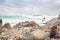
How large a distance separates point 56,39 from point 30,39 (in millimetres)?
503

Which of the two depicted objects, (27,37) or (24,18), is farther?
(24,18)

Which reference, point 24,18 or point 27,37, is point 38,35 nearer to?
point 27,37

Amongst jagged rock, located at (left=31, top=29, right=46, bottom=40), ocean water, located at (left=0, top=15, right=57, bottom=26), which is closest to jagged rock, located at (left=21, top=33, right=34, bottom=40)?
jagged rock, located at (left=31, top=29, right=46, bottom=40)

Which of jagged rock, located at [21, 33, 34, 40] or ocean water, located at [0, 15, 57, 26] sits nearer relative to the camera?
jagged rock, located at [21, 33, 34, 40]

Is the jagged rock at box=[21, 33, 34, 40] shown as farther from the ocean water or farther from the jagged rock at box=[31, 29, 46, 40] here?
the ocean water

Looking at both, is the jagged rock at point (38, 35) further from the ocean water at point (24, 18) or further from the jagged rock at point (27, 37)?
the ocean water at point (24, 18)

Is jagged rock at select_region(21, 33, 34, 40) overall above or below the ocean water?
below

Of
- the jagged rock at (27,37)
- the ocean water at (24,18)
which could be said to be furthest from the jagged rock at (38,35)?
the ocean water at (24,18)

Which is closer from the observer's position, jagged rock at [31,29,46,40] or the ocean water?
jagged rock at [31,29,46,40]

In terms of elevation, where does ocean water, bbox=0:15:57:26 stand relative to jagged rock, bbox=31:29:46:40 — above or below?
above

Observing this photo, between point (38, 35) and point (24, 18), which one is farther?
point (24, 18)

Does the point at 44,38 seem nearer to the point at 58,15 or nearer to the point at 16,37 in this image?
the point at 16,37

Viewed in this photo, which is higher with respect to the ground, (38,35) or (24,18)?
(24,18)

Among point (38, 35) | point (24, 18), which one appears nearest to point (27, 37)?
point (38, 35)
